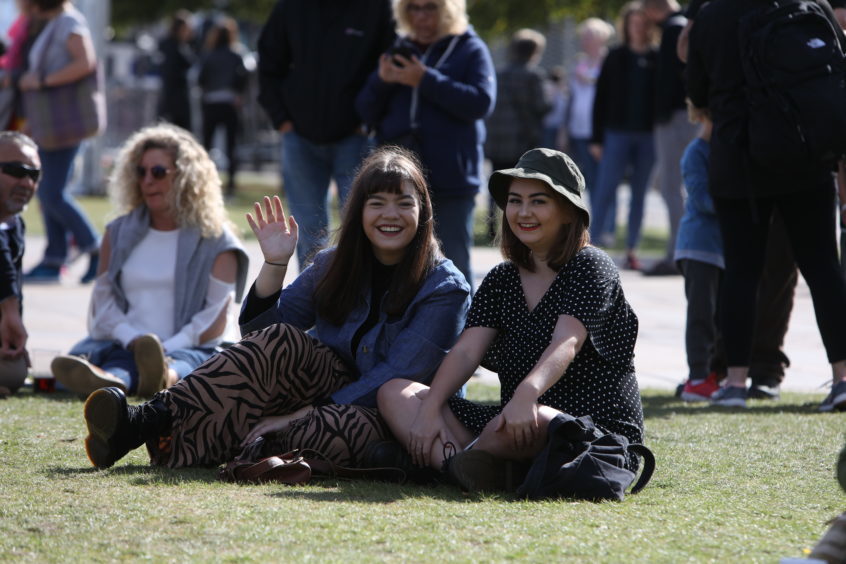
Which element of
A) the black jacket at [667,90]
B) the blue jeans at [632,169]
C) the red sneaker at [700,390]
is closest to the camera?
the red sneaker at [700,390]

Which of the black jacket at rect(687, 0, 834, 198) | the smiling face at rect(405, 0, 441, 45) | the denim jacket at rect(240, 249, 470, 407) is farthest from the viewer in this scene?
the smiling face at rect(405, 0, 441, 45)

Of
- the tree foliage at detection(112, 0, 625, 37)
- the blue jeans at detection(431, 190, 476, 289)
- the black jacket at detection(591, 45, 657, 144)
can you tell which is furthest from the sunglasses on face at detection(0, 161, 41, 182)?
the tree foliage at detection(112, 0, 625, 37)

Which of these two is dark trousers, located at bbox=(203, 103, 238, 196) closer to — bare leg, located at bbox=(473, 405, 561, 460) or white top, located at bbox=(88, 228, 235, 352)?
white top, located at bbox=(88, 228, 235, 352)

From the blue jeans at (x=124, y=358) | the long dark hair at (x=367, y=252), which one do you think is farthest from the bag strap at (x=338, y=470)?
the blue jeans at (x=124, y=358)

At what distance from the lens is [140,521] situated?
3.45 metres

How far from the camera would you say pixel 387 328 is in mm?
4500

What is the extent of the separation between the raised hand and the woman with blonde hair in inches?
53.7

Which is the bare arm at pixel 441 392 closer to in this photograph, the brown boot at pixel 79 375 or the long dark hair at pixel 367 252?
the long dark hair at pixel 367 252

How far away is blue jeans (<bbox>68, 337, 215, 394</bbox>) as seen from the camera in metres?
5.69

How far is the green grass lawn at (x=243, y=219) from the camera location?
43.6 ft

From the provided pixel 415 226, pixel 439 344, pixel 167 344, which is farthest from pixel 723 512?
pixel 167 344

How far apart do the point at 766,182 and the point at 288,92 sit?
264 centimetres

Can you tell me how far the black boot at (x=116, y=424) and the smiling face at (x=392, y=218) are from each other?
36.0 inches

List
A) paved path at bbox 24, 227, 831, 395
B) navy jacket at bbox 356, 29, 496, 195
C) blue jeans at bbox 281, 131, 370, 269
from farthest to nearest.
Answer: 1. blue jeans at bbox 281, 131, 370, 269
2. paved path at bbox 24, 227, 831, 395
3. navy jacket at bbox 356, 29, 496, 195
